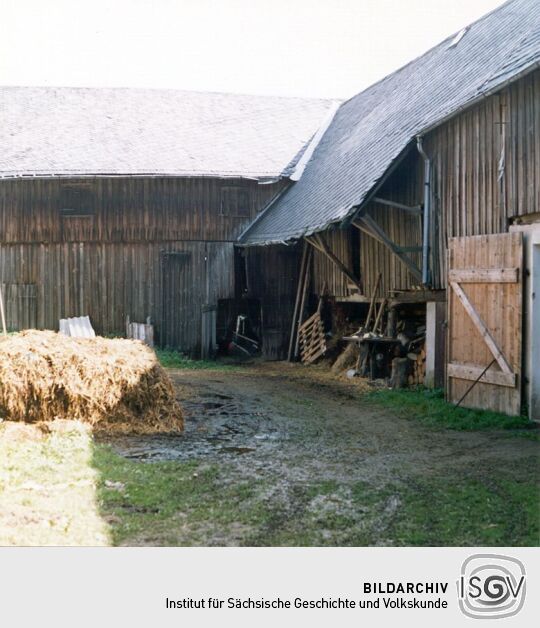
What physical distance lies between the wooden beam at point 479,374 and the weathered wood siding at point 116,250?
1001 cm

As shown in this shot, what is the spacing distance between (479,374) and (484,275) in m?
1.42

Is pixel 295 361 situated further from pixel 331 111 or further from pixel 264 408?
A: pixel 331 111

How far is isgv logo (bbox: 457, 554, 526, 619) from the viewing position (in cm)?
433

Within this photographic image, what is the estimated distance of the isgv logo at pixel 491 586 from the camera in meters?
4.33

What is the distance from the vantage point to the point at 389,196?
14320 millimetres

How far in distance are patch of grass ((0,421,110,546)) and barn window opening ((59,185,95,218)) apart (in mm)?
11642

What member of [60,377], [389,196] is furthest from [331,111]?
[60,377]

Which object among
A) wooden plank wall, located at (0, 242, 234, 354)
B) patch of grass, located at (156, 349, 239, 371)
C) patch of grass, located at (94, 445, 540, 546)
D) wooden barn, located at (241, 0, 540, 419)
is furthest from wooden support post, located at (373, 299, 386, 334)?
patch of grass, located at (94, 445, 540, 546)

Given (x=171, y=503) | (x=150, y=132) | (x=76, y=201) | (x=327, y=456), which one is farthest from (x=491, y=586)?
(x=150, y=132)

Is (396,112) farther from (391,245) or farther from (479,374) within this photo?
(479,374)

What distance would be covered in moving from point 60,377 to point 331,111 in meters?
17.0

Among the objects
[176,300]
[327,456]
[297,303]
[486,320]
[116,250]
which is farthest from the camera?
[176,300]

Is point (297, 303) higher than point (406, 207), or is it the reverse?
point (406, 207)

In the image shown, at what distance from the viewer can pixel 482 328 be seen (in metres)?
10.9
